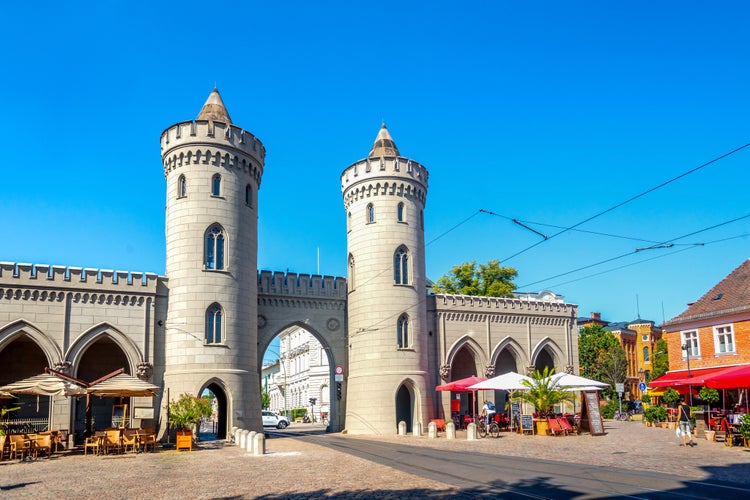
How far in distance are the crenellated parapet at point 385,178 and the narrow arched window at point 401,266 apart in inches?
134

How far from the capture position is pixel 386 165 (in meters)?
39.8

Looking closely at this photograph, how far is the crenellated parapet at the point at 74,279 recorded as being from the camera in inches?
1233

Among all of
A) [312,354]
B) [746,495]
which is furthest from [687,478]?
[312,354]

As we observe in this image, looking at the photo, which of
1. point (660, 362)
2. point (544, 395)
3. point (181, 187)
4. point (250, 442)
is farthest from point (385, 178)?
point (660, 362)

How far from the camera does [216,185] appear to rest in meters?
34.7

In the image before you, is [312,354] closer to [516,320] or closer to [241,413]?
[516,320]

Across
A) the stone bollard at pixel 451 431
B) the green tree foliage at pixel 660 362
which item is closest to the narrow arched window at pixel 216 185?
the stone bollard at pixel 451 431

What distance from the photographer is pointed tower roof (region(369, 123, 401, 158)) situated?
41588 millimetres

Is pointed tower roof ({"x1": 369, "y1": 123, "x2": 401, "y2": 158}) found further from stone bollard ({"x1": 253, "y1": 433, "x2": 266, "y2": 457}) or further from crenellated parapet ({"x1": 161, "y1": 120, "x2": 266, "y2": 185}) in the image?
stone bollard ({"x1": 253, "y1": 433, "x2": 266, "y2": 457})

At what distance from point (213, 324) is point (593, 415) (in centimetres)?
1802

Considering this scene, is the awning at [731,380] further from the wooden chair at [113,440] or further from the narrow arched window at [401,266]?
the wooden chair at [113,440]

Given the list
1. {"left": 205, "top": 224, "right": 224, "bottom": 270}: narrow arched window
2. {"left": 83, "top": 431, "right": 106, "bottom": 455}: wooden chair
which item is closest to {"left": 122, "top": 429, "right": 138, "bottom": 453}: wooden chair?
{"left": 83, "top": 431, "right": 106, "bottom": 455}: wooden chair

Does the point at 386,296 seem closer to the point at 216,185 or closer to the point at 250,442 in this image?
the point at 216,185

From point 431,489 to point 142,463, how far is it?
11331 mm
